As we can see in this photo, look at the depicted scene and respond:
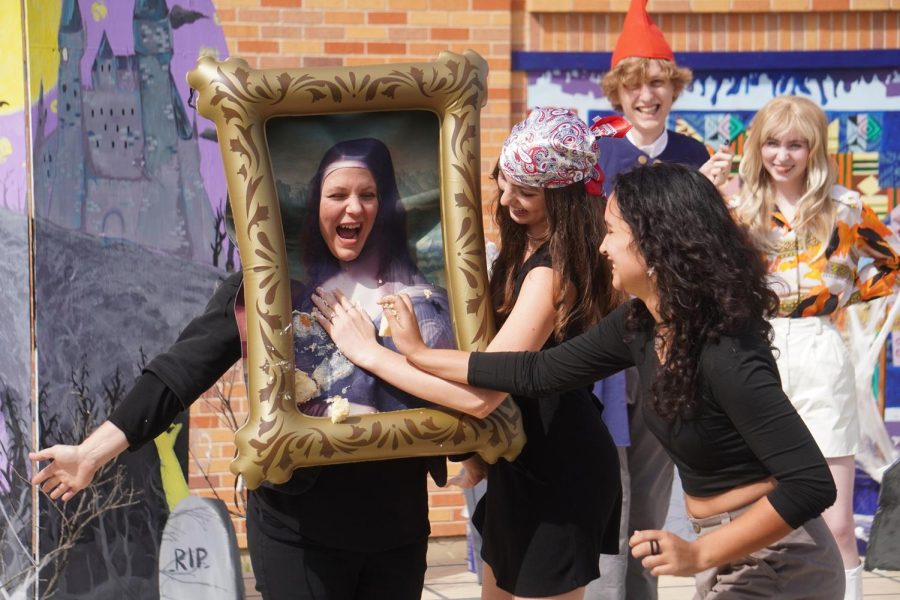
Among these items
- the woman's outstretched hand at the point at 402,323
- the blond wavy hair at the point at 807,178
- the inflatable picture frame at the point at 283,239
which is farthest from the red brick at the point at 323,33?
the woman's outstretched hand at the point at 402,323

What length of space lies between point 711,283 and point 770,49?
3819 mm

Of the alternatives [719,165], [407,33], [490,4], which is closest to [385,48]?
[407,33]

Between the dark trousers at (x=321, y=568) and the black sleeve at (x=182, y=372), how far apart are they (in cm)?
29

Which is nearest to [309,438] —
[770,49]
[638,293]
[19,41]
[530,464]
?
[530,464]

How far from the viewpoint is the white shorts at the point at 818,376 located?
4.27 m

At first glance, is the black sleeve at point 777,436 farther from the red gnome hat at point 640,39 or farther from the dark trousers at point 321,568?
the red gnome hat at point 640,39

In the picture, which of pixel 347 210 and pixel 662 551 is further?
pixel 347 210

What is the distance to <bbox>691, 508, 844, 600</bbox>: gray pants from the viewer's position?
2.43 metres

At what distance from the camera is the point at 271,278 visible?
2.59m

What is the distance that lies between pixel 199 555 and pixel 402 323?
6.71ft

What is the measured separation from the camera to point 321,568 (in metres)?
2.63

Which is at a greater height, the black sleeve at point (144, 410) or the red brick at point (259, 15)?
the red brick at point (259, 15)

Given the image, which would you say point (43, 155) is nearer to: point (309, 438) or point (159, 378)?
point (159, 378)

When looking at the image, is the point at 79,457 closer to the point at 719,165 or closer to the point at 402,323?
the point at 402,323
